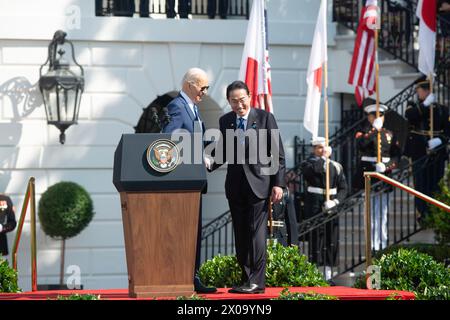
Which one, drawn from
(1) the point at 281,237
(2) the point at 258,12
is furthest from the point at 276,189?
(2) the point at 258,12

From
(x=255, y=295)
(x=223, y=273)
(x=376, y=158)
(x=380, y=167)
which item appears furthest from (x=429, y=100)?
(x=255, y=295)

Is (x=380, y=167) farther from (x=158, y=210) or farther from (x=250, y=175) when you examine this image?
(x=158, y=210)

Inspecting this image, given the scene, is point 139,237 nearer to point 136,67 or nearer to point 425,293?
point 425,293


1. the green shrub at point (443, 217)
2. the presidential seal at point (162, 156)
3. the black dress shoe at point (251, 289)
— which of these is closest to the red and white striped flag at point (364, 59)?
the green shrub at point (443, 217)

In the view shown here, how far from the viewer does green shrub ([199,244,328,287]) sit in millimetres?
14109

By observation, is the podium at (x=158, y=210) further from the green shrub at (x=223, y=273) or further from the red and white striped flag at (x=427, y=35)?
the red and white striped flag at (x=427, y=35)

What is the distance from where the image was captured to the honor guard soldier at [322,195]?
63.5 ft

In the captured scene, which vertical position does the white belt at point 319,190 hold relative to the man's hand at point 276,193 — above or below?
below

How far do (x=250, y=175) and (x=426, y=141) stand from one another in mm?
7703

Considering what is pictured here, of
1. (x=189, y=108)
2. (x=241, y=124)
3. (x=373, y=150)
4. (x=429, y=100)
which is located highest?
(x=429, y=100)

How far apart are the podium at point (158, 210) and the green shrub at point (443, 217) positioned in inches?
269

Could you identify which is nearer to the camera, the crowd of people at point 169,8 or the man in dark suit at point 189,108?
the man in dark suit at point 189,108

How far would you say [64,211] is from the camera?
69.4 ft
